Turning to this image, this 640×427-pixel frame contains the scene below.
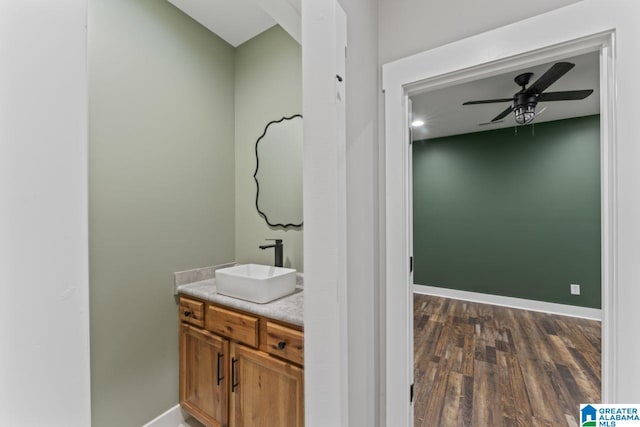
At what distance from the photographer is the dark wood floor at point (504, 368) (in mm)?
1796

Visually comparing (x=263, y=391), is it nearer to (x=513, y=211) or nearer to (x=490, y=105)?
(x=490, y=105)

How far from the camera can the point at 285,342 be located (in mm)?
1243

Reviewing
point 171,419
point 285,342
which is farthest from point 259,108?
point 171,419

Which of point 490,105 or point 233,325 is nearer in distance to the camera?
point 233,325

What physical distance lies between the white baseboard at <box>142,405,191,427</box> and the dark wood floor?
1.49 meters

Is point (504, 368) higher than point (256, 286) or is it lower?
lower

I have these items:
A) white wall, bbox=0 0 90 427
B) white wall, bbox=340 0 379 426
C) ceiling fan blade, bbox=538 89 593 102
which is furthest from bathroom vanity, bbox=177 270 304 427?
ceiling fan blade, bbox=538 89 593 102

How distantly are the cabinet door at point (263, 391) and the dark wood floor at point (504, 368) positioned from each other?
1.02m

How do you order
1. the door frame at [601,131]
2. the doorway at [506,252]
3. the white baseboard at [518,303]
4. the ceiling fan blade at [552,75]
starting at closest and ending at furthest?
the door frame at [601,131] < the ceiling fan blade at [552,75] < the doorway at [506,252] < the white baseboard at [518,303]

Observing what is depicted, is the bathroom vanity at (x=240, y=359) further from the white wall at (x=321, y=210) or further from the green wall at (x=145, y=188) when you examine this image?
the white wall at (x=321, y=210)

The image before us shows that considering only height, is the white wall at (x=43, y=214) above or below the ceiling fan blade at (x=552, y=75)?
below

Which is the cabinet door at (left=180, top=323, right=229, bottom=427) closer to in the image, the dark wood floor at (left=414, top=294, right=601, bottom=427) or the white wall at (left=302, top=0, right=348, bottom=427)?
the white wall at (left=302, top=0, right=348, bottom=427)

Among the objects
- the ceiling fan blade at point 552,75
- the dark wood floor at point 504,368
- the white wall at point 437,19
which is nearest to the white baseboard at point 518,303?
the dark wood floor at point 504,368

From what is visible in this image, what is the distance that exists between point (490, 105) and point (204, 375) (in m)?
3.68
